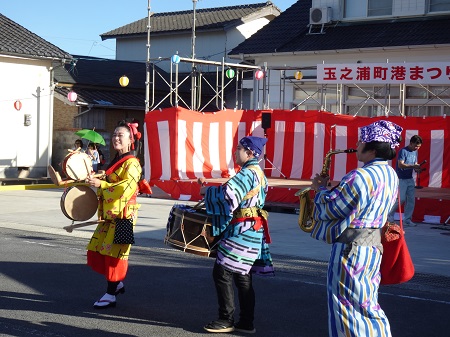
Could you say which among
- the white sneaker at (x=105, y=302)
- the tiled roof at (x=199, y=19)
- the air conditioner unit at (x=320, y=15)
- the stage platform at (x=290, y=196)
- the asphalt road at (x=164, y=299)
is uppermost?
the tiled roof at (x=199, y=19)

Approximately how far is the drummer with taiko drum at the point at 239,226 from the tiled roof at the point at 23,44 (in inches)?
709

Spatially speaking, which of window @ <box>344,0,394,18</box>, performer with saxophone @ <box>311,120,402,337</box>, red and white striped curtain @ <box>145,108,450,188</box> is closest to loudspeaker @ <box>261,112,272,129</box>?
red and white striped curtain @ <box>145,108,450,188</box>

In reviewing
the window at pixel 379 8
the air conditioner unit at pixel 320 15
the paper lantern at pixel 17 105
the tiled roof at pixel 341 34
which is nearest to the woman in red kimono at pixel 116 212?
the tiled roof at pixel 341 34

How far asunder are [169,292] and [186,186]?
1099cm

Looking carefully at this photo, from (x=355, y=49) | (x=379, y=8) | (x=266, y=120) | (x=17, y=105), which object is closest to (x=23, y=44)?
(x=17, y=105)

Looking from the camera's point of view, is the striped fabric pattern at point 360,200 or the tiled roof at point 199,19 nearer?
the striped fabric pattern at point 360,200

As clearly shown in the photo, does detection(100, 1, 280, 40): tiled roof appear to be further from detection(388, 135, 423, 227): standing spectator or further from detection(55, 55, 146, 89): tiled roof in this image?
detection(388, 135, 423, 227): standing spectator

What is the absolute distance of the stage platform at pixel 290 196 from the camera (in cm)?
1477

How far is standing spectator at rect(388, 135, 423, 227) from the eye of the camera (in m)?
13.0

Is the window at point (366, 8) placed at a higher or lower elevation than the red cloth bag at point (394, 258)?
higher

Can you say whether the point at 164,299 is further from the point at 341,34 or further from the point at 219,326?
the point at 341,34

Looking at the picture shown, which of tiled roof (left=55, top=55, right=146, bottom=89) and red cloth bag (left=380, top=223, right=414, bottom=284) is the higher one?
tiled roof (left=55, top=55, right=146, bottom=89)

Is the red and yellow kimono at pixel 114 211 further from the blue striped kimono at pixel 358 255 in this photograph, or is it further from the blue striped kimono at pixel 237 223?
the blue striped kimono at pixel 358 255

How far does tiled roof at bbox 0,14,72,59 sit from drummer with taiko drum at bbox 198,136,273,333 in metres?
18.0
